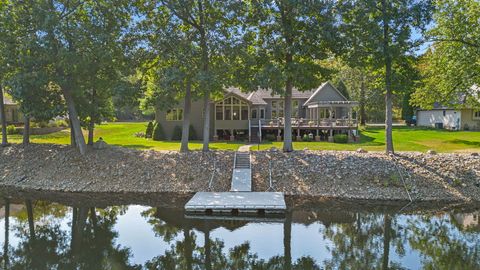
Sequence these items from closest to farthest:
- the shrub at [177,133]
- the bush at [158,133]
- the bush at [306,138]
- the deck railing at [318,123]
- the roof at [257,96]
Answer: the bush at [306,138]
the deck railing at [318,123]
the bush at [158,133]
the shrub at [177,133]
the roof at [257,96]

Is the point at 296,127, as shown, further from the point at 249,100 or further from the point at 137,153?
the point at 137,153

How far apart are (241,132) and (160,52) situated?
46.1 feet

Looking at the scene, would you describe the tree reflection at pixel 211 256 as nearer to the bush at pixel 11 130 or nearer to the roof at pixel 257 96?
the roof at pixel 257 96

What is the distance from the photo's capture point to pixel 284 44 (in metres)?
19.2

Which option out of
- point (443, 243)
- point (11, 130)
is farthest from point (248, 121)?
point (443, 243)

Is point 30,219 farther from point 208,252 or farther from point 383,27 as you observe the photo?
point 383,27

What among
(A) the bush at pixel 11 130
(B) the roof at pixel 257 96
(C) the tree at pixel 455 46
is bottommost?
(A) the bush at pixel 11 130

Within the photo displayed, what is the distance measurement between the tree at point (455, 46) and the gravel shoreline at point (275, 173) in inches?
224

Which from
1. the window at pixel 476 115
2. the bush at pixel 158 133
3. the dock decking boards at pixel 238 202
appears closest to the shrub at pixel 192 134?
the bush at pixel 158 133

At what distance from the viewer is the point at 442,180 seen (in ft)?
59.6

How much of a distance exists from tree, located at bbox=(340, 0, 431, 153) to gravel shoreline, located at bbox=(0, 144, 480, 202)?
430cm

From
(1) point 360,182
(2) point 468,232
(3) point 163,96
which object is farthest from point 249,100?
(2) point 468,232

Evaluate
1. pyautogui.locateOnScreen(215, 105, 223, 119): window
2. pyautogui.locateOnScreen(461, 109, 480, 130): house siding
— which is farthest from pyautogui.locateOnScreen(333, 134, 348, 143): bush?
pyautogui.locateOnScreen(461, 109, 480, 130): house siding

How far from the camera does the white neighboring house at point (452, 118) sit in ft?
131
